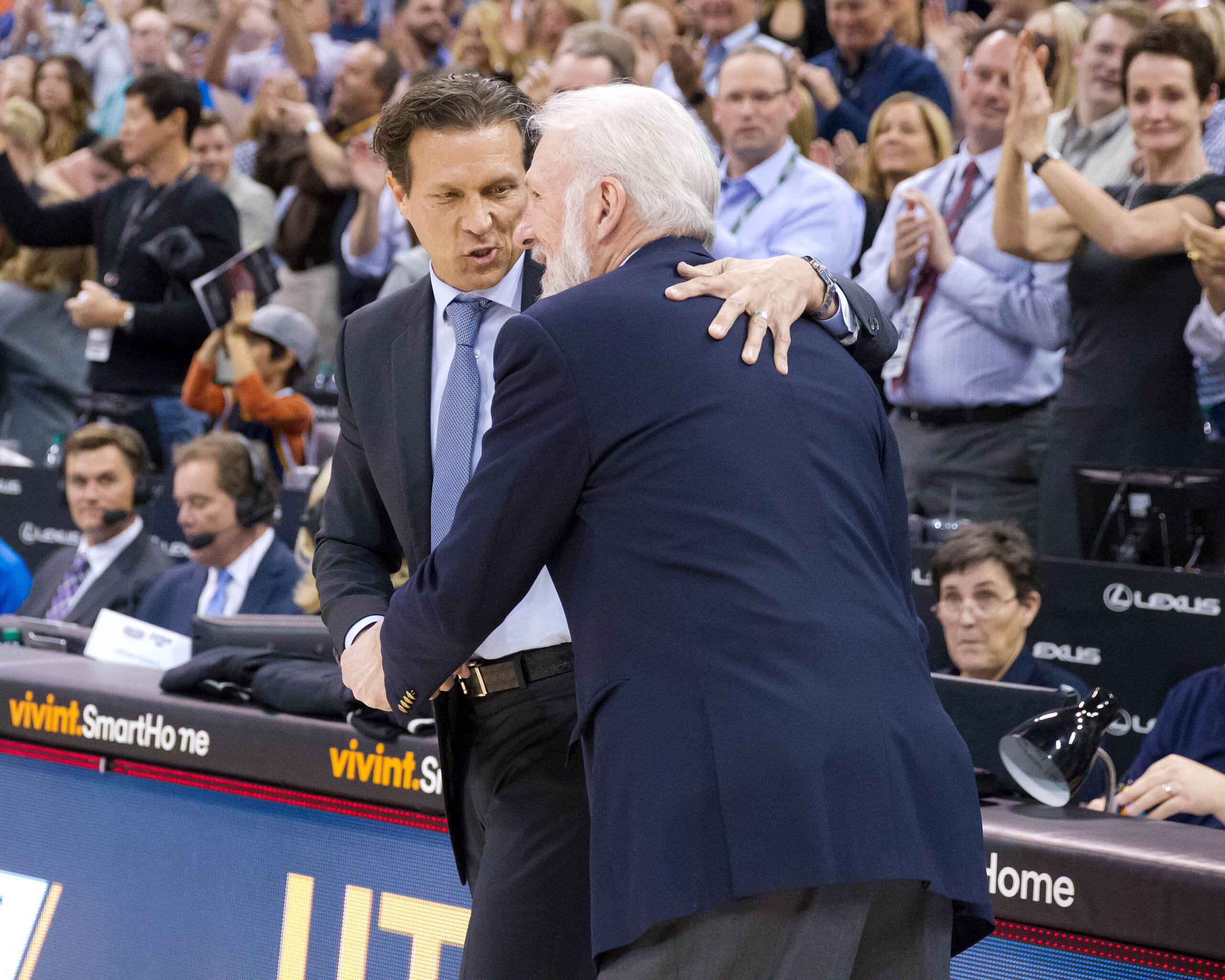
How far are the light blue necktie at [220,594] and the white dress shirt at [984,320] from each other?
2.23 meters

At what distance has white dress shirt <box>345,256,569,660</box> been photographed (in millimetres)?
2023

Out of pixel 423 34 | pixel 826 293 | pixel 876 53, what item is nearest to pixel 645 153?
pixel 826 293

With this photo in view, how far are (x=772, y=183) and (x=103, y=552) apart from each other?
8.45ft

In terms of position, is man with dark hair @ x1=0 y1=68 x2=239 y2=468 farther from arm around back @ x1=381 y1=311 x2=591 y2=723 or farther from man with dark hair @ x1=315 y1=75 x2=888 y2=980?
arm around back @ x1=381 y1=311 x2=591 y2=723

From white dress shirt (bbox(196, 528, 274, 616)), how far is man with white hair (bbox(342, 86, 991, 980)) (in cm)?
315

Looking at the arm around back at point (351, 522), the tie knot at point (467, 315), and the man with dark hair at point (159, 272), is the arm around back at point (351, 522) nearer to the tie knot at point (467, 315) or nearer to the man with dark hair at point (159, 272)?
the tie knot at point (467, 315)

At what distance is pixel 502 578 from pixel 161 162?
5486 millimetres

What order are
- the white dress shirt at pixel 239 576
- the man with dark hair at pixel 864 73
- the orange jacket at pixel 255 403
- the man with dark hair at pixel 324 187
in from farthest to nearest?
1. the man with dark hair at pixel 324 187
2. the man with dark hair at pixel 864 73
3. the orange jacket at pixel 255 403
4. the white dress shirt at pixel 239 576

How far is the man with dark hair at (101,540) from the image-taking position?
4922mm

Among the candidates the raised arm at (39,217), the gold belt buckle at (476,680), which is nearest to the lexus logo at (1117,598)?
Result: the gold belt buckle at (476,680)

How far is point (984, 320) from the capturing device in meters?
4.76

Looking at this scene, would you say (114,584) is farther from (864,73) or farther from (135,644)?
(864,73)

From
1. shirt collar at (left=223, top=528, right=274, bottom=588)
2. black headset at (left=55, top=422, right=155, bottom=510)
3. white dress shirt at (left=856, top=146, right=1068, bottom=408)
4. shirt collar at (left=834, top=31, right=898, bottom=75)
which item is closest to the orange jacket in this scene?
black headset at (left=55, top=422, right=155, bottom=510)

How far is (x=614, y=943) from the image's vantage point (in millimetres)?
1558
